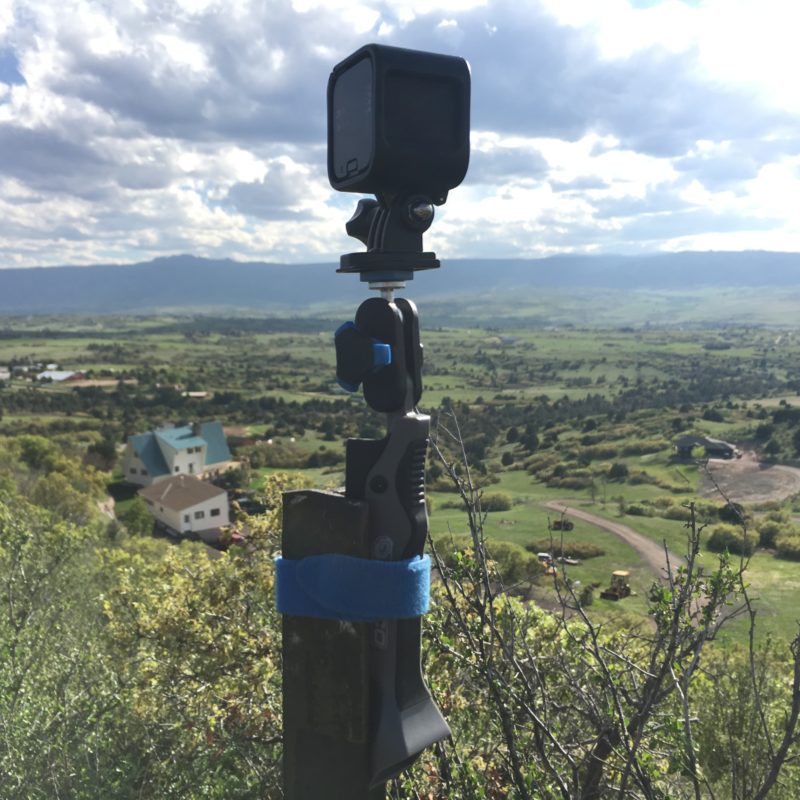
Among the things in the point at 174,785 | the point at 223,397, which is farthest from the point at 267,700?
the point at 223,397

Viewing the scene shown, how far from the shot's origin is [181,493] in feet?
137

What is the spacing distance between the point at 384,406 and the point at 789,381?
119 metres

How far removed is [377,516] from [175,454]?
52.6 m

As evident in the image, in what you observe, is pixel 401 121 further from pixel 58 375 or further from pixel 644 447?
pixel 58 375

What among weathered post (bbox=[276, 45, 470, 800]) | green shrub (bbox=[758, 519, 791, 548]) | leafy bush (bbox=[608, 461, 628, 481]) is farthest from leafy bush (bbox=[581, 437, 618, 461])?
weathered post (bbox=[276, 45, 470, 800])

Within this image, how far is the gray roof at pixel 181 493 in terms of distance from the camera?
40938 millimetres

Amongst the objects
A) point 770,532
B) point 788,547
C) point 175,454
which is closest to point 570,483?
point 770,532

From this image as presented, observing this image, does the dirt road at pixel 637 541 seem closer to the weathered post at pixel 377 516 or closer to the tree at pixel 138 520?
the tree at pixel 138 520

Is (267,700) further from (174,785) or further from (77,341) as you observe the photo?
(77,341)

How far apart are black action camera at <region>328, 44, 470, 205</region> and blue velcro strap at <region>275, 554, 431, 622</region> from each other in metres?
1.43

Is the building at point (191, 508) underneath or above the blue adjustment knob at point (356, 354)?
underneath

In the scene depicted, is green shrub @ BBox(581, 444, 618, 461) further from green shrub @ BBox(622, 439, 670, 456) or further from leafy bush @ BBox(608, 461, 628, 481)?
leafy bush @ BBox(608, 461, 628, 481)

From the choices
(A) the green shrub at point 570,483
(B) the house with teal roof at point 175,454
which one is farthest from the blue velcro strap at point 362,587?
(B) the house with teal roof at point 175,454

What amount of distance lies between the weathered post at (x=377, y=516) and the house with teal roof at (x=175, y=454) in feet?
166
